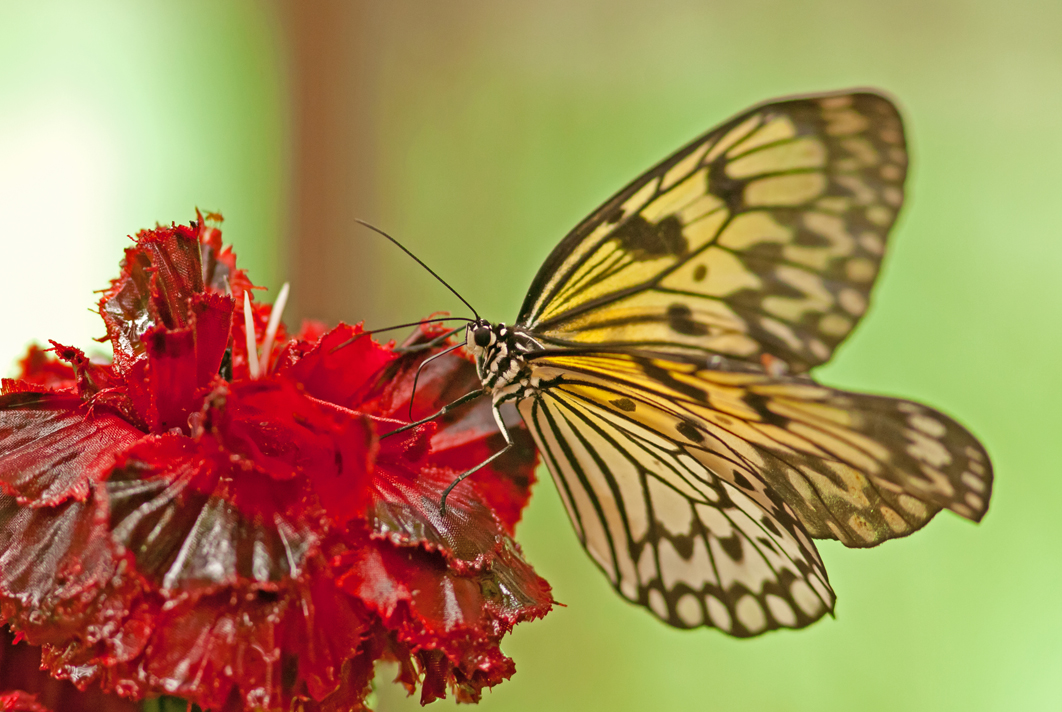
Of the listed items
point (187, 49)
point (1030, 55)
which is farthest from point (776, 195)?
point (187, 49)

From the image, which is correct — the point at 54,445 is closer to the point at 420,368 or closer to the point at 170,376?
the point at 170,376

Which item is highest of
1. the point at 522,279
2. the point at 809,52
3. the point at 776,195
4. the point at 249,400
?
the point at 809,52

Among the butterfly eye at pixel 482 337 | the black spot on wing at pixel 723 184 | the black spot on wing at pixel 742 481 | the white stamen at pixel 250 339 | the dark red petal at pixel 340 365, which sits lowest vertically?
the black spot on wing at pixel 742 481

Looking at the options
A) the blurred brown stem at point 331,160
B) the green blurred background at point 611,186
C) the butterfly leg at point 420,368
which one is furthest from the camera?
the blurred brown stem at point 331,160

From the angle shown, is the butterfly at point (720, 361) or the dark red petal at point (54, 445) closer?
the dark red petal at point (54, 445)

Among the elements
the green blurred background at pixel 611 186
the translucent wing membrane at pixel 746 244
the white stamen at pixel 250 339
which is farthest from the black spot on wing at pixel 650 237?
the green blurred background at pixel 611 186

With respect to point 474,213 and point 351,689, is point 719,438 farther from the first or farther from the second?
point 474,213

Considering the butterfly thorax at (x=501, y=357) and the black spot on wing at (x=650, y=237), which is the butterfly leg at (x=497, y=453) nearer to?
the butterfly thorax at (x=501, y=357)
